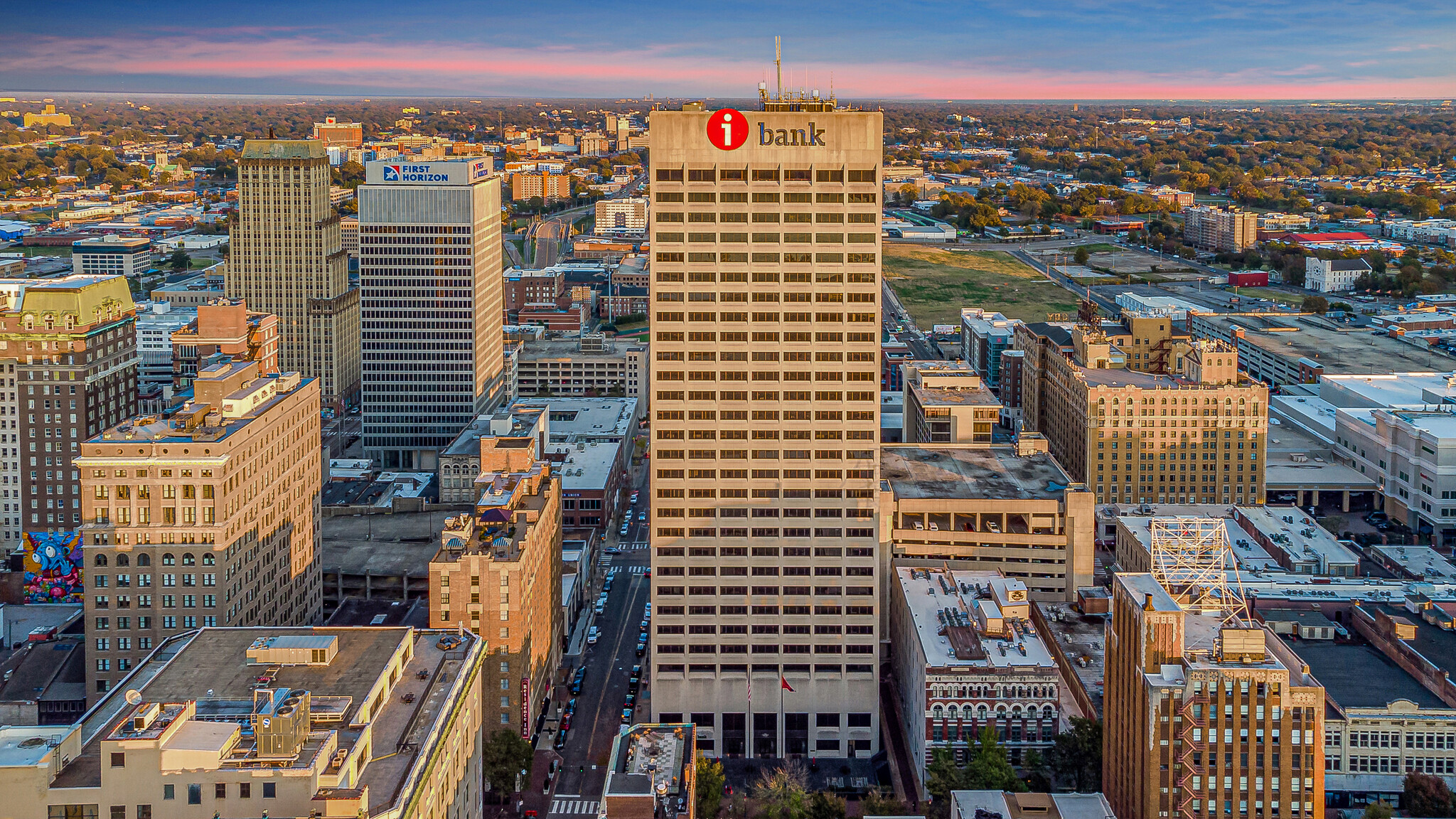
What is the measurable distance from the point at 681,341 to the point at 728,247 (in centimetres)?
706

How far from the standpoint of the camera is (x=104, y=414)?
13412cm

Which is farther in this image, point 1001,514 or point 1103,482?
point 1103,482

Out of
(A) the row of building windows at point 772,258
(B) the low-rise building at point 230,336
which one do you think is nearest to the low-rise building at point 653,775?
(A) the row of building windows at point 772,258

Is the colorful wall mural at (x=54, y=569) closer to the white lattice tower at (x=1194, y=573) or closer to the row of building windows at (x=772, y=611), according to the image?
the row of building windows at (x=772, y=611)

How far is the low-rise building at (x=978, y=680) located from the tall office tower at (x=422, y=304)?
86.3 meters

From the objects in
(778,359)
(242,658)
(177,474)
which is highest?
(778,359)

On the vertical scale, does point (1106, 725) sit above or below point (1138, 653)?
below

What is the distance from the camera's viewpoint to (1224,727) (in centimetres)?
7269

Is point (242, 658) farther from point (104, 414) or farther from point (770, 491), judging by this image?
point (104, 414)

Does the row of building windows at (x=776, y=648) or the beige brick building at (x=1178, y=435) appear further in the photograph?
the beige brick building at (x=1178, y=435)

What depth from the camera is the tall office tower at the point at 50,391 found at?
424 feet

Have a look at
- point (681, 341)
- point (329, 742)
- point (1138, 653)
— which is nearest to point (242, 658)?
point (329, 742)

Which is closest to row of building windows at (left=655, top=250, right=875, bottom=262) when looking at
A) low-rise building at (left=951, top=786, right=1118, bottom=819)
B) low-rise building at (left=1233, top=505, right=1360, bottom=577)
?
low-rise building at (left=951, top=786, right=1118, bottom=819)

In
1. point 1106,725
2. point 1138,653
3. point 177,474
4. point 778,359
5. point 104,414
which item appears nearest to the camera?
point 1138,653
